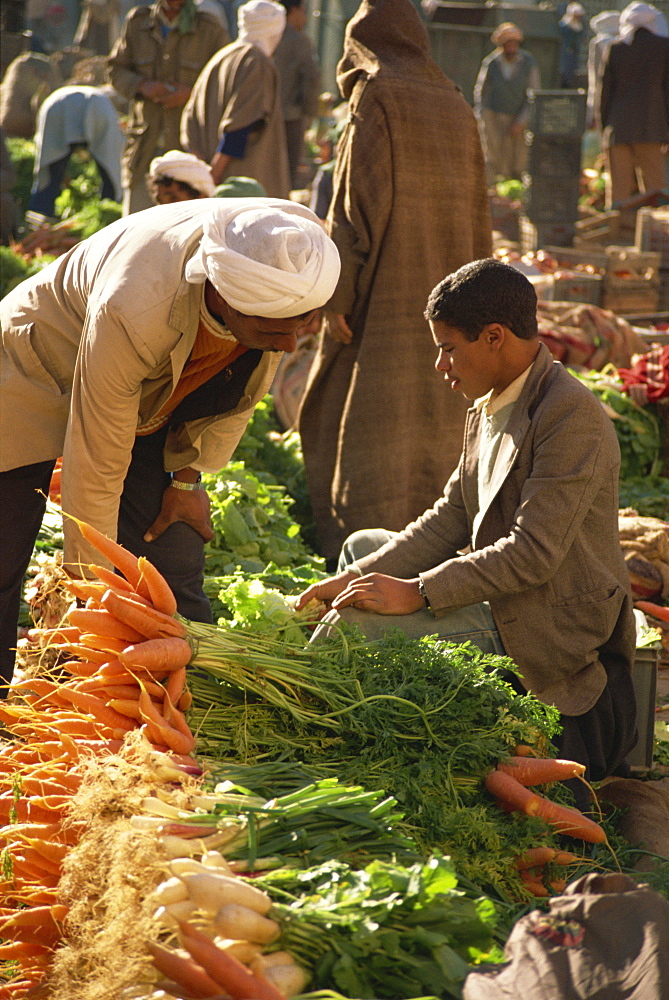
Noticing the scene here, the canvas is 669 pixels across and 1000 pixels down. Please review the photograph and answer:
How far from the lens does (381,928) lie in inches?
65.4

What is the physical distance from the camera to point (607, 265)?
9.40m

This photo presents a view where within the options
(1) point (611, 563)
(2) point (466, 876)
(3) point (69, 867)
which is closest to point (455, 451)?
(1) point (611, 563)

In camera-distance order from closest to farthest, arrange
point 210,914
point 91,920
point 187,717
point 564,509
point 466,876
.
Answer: point 210,914, point 91,920, point 466,876, point 187,717, point 564,509

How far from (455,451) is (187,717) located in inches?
112

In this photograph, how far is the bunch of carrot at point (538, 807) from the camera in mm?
2205

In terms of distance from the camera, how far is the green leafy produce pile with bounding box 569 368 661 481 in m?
5.77

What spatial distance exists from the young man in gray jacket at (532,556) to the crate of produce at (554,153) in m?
8.17

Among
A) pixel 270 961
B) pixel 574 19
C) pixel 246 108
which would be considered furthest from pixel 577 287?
pixel 574 19

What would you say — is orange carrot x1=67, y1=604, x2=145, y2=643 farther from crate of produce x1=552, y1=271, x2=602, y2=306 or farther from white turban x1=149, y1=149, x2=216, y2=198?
crate of produce x1=552, y1=271, x2=602, y2=306

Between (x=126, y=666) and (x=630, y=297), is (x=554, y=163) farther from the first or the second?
(x=126, y=666)

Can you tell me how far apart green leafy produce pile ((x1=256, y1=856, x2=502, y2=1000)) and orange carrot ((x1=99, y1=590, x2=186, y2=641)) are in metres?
0.65

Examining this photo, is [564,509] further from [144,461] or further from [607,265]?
[607,265]

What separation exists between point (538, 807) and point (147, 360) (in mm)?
1329

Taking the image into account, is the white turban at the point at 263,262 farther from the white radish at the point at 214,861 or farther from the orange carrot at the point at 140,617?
the white radish at the point at 214,861
